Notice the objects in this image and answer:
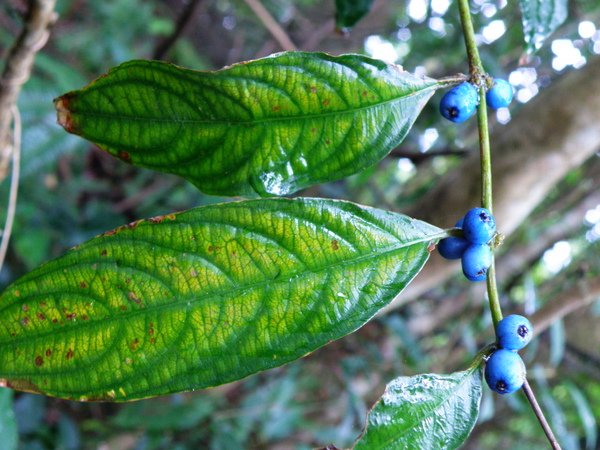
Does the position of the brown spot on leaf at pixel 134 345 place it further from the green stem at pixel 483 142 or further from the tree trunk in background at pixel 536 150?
the tree trunk in background at pixel 536 150

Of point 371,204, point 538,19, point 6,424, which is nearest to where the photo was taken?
point 538,19

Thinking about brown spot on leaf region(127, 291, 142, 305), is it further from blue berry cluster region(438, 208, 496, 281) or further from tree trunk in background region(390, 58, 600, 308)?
tree trunk in background region(390, 58, 600, 308)

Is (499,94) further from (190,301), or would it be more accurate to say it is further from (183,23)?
(183,23)

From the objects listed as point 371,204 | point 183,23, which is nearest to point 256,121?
point 183,23

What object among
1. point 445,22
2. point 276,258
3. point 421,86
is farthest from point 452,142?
point 276,258

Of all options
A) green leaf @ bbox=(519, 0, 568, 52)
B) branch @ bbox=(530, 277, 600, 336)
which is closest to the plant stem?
green leaf @ bbox=(519, 0, 568, 52)

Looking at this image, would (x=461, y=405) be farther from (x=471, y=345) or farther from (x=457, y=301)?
(x=457, y=301)

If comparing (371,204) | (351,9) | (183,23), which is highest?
(183,23)

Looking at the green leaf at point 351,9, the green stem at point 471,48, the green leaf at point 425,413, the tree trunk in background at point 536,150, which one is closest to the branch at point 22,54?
the green leaf at point 351,9
